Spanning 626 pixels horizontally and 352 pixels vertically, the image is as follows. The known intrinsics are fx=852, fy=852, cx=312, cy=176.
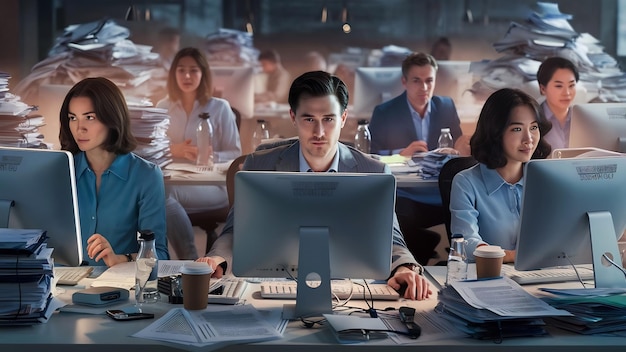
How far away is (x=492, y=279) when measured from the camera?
2.54 meters

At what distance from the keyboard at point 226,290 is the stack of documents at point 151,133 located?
2111mm

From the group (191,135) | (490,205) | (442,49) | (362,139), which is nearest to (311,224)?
(490,205)

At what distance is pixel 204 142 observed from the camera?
203 inches

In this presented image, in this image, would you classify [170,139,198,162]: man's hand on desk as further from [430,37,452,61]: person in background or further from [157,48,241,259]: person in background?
[430,37,452,61]: person in background

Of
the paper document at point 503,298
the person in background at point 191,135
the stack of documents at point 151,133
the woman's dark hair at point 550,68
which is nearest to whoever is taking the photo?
the paper document at point 503,298

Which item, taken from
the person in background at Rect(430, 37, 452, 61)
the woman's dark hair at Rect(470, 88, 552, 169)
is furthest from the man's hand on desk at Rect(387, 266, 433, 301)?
the person in background at Rect(430, 37, 452, 61)

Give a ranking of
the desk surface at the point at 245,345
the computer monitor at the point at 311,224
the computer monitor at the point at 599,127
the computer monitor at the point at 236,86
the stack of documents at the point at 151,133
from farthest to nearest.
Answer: the computer monitor at the point at 236,86 → the stack of documents at the point at 151,133 → the computer monitor at the point at 599,127 → the computer monitor at the point at 311,224 → the desk surface at the point at 245,345

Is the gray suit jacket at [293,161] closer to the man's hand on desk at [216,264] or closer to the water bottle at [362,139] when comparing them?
the man's hand on desk at [216,264]

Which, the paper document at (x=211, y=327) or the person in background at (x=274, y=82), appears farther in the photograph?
the person in background at (x=274, y=82)

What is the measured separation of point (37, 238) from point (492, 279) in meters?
1.32

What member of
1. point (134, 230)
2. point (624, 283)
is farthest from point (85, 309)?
point (624, 283)

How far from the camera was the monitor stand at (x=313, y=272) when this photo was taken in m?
2.43

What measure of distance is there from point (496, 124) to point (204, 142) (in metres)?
2.16

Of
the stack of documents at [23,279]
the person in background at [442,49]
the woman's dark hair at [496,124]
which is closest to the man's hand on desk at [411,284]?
the woman's dark hair at [496,124]
